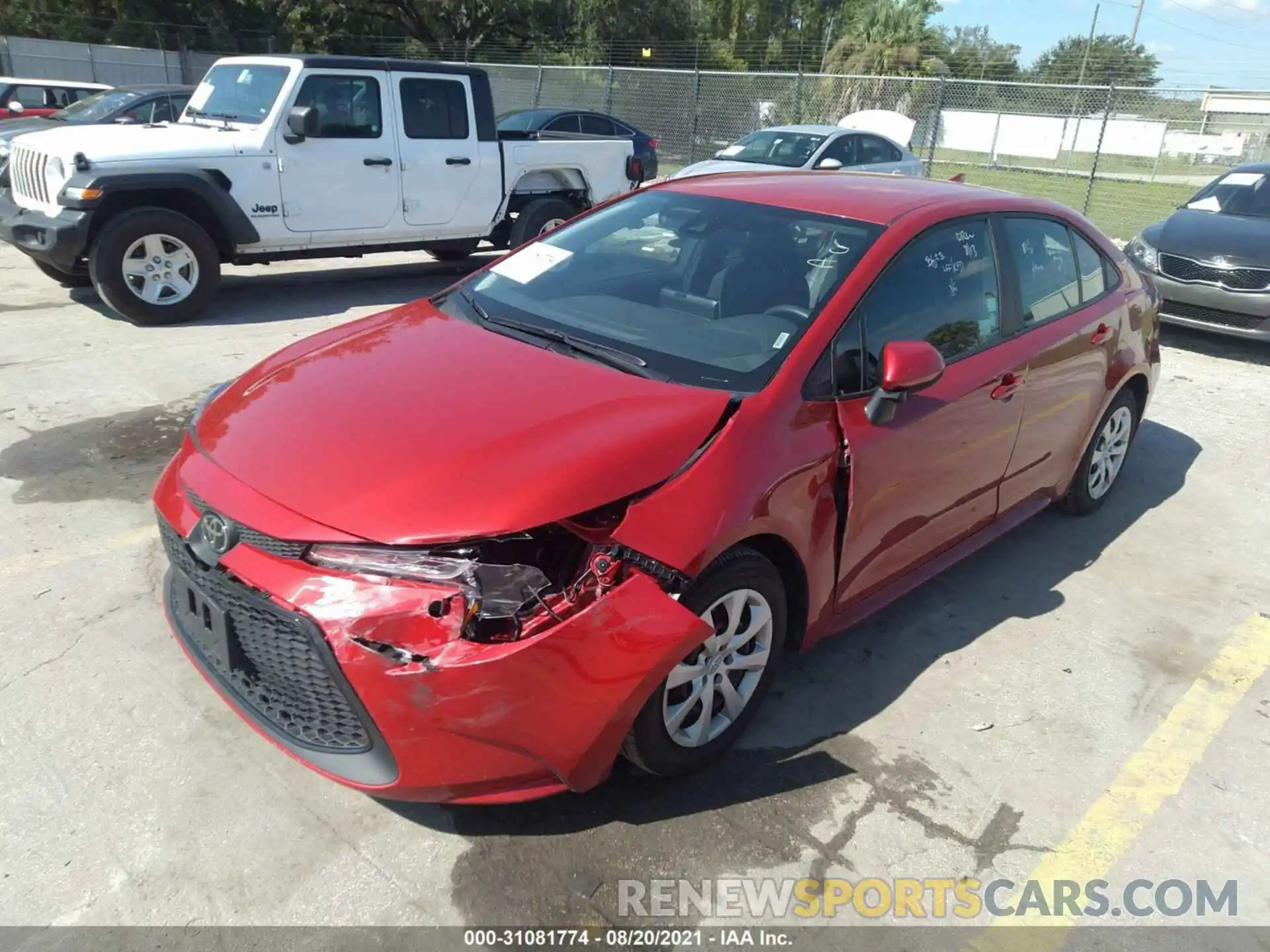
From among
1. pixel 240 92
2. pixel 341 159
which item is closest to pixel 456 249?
pixel 341 159

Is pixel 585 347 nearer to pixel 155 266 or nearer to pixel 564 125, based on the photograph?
pixel 155 266

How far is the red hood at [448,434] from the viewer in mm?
2344

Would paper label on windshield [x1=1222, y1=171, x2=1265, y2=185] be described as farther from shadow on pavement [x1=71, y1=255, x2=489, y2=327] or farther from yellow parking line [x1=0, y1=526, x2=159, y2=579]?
yellow parking line [x1=0, y1=526, x2=159, y2=579]

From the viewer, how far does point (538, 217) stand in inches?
384

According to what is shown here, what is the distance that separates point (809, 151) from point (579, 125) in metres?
5.29

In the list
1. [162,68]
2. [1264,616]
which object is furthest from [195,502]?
[162,68]

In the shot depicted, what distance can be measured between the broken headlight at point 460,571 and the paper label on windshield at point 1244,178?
Result: 10.0m

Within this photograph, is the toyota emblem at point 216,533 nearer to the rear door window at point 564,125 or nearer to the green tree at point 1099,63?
the rear door window at point 564,125

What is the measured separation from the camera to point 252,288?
8867mm

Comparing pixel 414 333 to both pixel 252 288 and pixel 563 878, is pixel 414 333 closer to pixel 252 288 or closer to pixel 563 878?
pixel 563 878

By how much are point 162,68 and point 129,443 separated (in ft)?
87.6

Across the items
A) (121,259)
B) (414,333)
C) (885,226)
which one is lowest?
(121,259)

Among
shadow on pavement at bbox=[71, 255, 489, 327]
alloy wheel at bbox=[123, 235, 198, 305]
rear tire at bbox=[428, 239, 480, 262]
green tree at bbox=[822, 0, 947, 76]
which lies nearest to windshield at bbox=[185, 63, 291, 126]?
alloy wheel at bbox=[123, 235, 198, 305]

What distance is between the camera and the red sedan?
2.28 metres
